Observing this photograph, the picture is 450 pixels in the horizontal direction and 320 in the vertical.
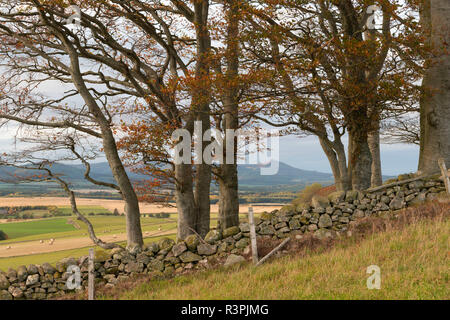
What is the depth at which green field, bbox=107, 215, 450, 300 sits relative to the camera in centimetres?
662

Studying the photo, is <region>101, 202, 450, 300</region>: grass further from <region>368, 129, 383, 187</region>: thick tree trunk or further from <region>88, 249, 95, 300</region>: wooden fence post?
<region>368, 129, 383, 187</region>: thick tree trunk

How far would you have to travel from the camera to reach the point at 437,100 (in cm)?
1363

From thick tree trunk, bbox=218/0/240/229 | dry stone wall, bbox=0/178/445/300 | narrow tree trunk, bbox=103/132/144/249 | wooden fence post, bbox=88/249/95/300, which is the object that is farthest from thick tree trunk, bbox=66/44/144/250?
wooden fence post, bbox=88/249/95/300

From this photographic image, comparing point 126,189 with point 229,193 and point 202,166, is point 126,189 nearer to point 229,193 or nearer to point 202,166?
point 202,166

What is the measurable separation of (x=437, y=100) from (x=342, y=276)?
9.45 metres

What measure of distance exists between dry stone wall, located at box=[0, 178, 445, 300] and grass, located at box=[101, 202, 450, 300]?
0.76 meters

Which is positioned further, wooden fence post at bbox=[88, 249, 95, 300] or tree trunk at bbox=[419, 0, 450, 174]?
tree trunk at bbox=[419, 0, 450, 174]

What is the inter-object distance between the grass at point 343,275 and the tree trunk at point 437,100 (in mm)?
4733

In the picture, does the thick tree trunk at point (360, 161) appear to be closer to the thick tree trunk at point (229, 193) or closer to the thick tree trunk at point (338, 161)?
the thick tree trunk at point (338, 161)

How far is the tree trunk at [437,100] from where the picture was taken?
1338 cm

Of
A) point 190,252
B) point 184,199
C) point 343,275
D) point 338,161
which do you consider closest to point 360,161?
point 338,161

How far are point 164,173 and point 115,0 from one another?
6.06 m
